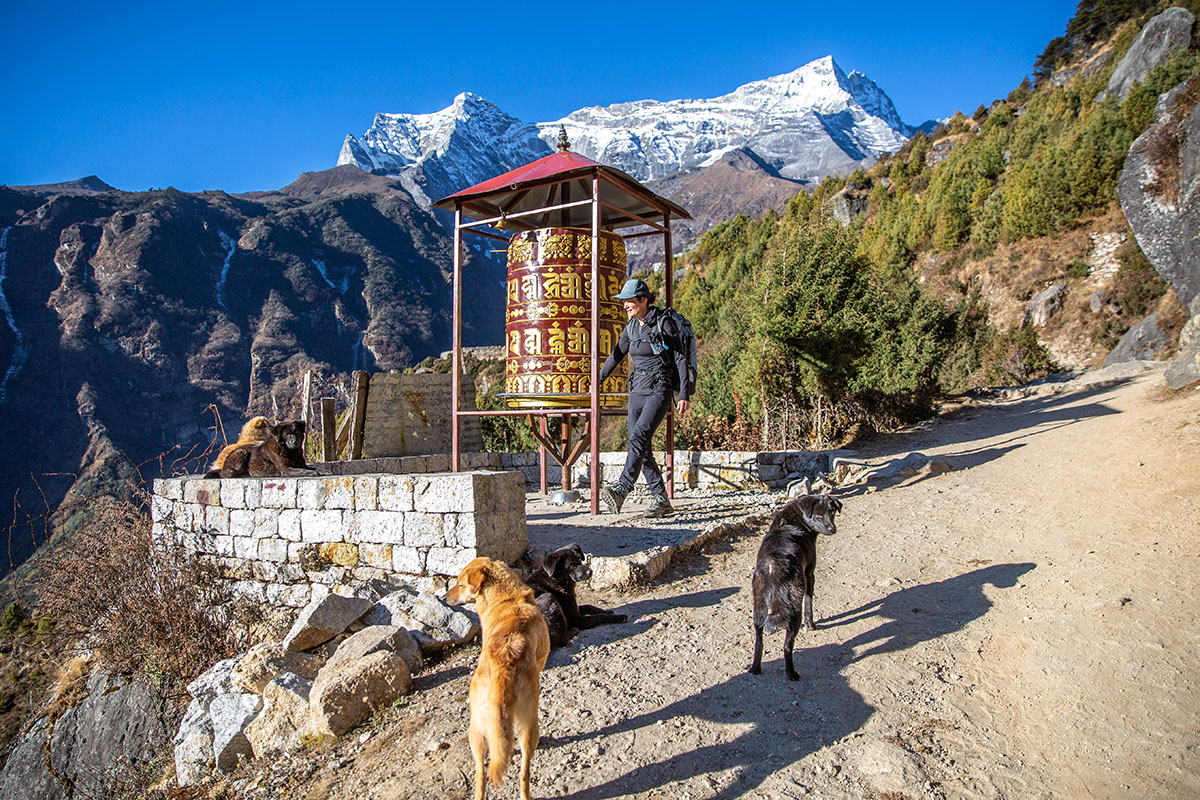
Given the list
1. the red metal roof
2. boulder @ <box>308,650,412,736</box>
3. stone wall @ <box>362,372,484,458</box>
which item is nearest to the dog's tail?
boulder @ <box>308,650,412,736</box>

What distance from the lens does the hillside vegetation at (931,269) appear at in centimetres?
1130

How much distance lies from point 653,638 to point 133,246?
266 ft

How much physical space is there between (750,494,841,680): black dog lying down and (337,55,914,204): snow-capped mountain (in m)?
102

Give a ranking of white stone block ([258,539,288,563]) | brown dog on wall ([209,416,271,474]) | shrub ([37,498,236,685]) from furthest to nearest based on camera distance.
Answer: brown dog on wall ([209,416,271,474]), white stone block ([258,539,288,563]), shrub ([37,498,236,685])

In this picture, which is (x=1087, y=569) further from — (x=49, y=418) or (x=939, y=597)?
(x=49, y=418)

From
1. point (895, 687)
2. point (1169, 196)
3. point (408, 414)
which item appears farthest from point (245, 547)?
point (1169, 196)

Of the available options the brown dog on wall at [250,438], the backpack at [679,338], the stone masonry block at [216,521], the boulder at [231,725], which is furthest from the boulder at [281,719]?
the backpack at [679,338]

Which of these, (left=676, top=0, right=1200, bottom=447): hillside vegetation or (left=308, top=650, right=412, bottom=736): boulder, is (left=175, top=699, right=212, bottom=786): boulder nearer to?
(left=308, top=650, right=412, bottom=736): boulder

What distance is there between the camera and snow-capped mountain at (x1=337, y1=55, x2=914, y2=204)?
11412 cm

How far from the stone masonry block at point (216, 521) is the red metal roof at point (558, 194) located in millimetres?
4011

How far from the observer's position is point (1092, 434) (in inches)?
345

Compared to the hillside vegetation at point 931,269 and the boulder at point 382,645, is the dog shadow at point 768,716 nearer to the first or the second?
the boulder at point 382,645

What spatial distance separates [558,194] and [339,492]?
5.23m

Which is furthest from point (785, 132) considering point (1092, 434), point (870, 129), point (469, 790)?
point (469, 790)
